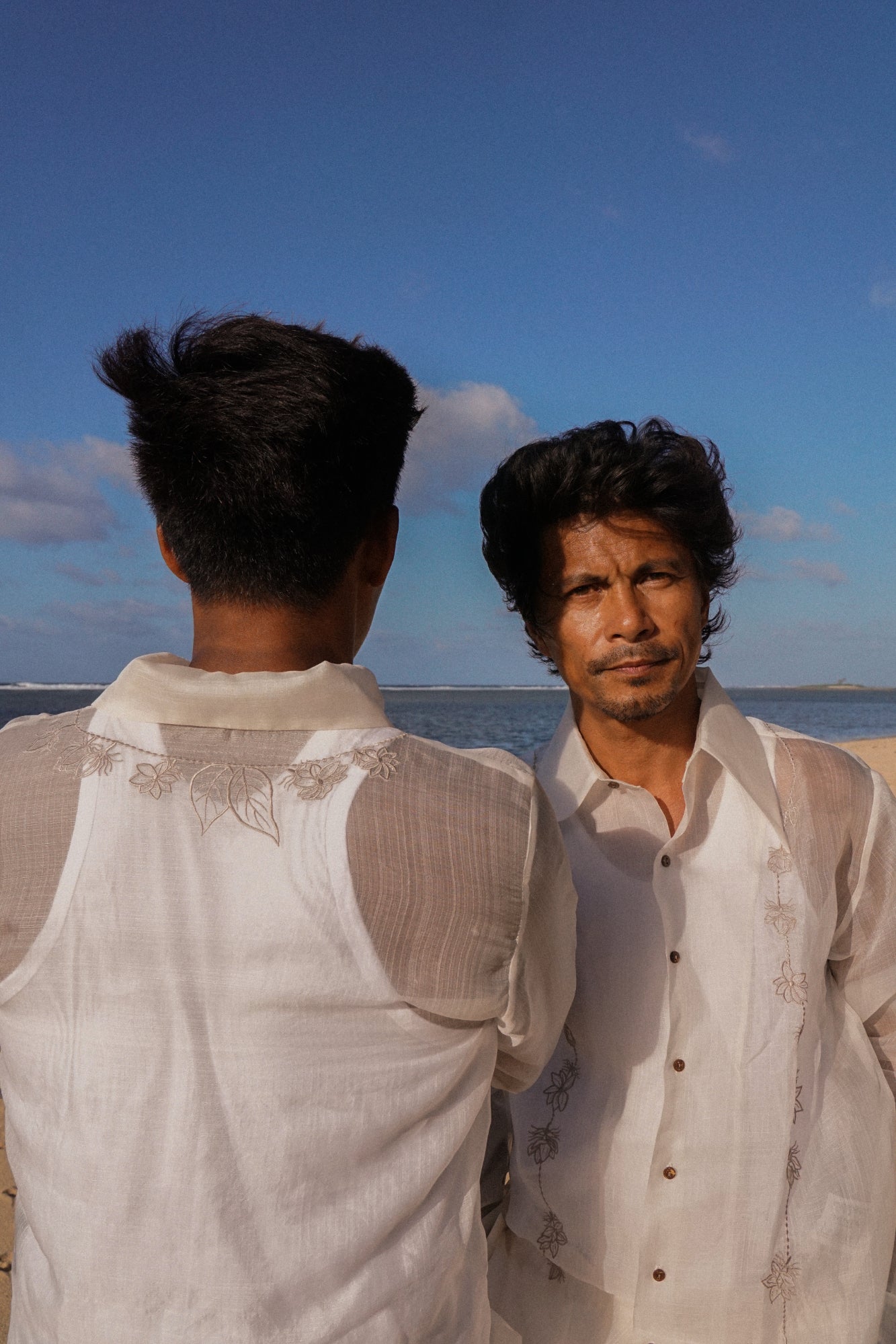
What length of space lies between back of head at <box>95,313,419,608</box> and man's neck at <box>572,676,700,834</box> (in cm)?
113

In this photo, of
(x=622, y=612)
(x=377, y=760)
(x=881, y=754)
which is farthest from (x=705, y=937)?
(x=881, y=754)

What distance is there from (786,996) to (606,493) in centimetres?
124

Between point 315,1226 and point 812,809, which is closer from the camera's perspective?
point 315,1226

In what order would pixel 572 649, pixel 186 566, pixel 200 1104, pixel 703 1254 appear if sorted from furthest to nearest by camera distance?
1. pixel 572 649
2. pixel 703 1254
3. pixel 186 566
4. pixel 200 1104

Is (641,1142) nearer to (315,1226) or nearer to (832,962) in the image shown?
(832,962)

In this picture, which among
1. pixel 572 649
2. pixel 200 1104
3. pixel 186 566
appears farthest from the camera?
pixel 572 649

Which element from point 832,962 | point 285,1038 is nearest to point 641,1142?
point 832,962

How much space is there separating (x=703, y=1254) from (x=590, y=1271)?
26 centimetres

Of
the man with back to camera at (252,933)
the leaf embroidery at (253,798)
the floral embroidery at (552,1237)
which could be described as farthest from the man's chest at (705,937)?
the leaf embroidery at (253,798)

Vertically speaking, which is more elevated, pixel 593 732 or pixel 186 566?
pixel 186 566

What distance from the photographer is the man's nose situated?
229cm

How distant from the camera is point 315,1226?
133 cm

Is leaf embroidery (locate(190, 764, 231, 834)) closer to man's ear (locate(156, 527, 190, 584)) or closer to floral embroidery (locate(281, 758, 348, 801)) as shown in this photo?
floral embroidery (locate(281, 758, 348, 801))

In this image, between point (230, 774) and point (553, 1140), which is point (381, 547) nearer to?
point (230, 774)
